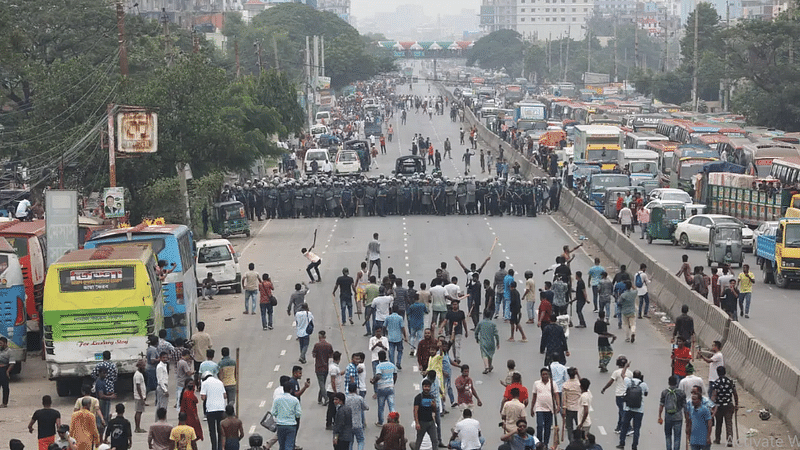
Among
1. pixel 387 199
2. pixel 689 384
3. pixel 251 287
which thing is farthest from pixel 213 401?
pixel 387 199

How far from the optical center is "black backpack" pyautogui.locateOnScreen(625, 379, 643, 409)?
67.1 feet

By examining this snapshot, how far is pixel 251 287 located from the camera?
33.5 meters

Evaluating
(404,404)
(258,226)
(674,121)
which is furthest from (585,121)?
(404,404)

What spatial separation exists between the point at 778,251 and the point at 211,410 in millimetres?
19696

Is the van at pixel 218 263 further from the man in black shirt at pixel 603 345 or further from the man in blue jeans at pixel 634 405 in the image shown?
the man in blue jeans at pixel 634 405

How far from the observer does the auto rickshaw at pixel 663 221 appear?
4653cm

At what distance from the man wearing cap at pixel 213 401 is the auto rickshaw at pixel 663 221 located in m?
27.9

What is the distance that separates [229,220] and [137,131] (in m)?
10.8

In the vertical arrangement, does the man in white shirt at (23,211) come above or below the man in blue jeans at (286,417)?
below

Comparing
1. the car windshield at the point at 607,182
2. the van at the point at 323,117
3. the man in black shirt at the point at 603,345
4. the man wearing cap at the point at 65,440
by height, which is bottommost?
the van at the point at 323,117

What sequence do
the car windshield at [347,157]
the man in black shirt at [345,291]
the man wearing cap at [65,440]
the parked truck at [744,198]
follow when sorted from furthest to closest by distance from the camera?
the car windshield at [347,157] → the parked truck at [744,198] → the man in black shirt at [345,291] → the man wearing cap at [65,440]

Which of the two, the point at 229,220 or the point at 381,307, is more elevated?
the point at 381,307

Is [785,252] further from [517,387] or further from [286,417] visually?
[286,417]

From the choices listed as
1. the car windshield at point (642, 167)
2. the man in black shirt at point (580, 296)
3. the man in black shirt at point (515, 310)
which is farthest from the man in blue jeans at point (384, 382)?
the car windshield at point (642, 167)
